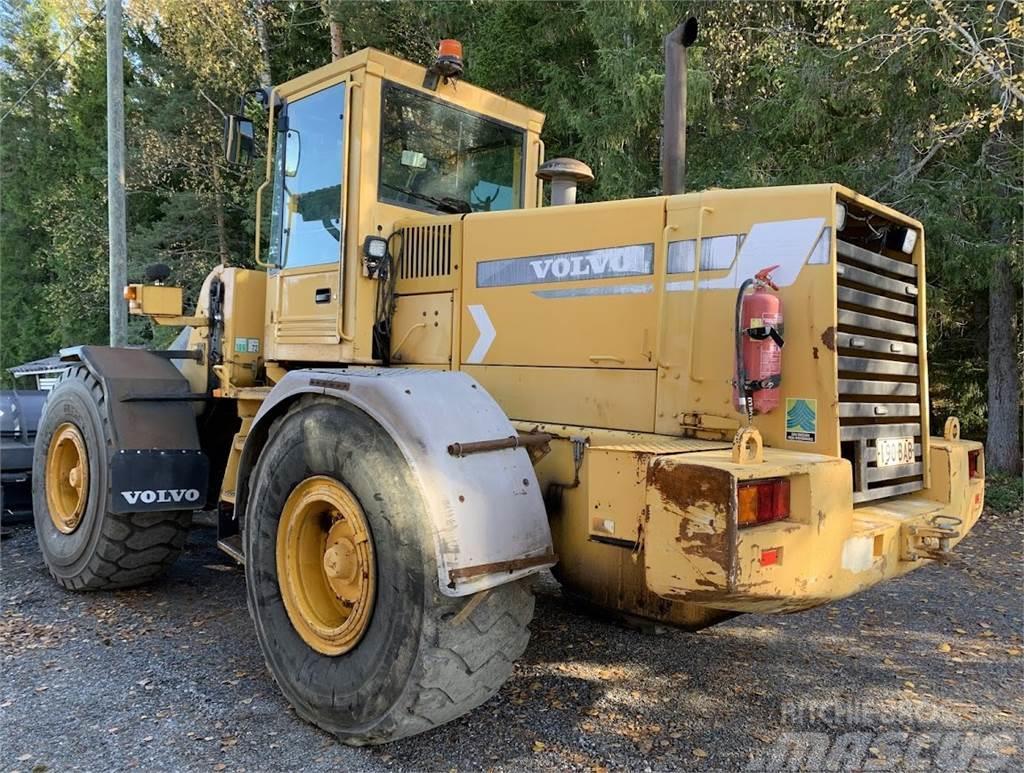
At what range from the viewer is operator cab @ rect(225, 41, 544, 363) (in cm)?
397

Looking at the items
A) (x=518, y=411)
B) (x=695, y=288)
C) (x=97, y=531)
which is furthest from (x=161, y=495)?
(x=695, y=288)

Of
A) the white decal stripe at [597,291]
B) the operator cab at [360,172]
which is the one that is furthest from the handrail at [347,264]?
the white decal stripe at [597,291]

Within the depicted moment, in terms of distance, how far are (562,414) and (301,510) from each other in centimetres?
122

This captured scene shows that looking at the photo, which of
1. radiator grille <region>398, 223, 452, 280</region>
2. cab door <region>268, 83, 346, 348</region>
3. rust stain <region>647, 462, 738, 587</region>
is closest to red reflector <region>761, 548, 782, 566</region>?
rust stain <region>647, 462, 738, 587</region>

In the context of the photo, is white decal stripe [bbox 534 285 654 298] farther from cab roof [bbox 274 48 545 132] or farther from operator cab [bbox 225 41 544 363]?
cab roof [bbox 274 48 545 132]

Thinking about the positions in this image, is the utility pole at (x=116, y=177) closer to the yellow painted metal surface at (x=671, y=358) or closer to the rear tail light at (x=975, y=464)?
the yellow painted metal surface at (x=671, y=358)

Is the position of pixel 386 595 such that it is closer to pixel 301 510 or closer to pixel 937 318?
pixel 301 510

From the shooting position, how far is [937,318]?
9430 millimetres

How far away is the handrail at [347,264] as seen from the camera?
3980 millimetres

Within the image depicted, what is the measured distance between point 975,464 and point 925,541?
1.17 meters

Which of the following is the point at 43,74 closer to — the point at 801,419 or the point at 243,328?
the point at 243,328

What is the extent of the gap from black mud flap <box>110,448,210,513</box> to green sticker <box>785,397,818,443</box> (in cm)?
346

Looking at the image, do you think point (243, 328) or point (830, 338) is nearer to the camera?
point (830, 338)

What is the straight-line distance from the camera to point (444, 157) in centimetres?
425
